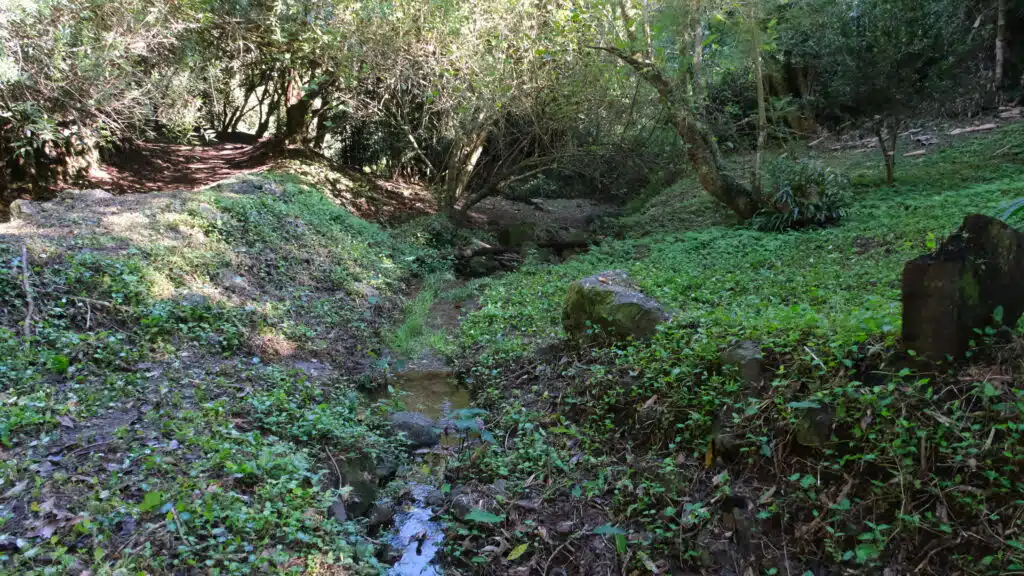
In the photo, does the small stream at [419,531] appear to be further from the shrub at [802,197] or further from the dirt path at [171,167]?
the dirt path at [171,167]

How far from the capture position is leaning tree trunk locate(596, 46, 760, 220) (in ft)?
37.8

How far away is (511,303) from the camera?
889 centimetres

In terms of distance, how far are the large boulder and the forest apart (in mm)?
17

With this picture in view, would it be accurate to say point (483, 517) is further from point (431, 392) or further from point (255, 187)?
point (255, 187)

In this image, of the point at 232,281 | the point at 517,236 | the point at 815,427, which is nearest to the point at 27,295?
the point at 232,281

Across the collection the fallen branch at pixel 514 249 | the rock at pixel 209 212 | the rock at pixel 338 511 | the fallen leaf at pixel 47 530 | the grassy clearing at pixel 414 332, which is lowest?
the rock at pixel 338 511

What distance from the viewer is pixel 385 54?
458 inches

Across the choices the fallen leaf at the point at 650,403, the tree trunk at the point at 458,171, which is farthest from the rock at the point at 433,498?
the tree trunk at the point at 458,171

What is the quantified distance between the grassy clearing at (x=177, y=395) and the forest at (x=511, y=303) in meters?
0.03

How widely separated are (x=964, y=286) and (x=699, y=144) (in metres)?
9.37

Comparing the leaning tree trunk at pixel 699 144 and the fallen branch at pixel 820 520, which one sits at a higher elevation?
the leaning tree trunk at pixel 699 144

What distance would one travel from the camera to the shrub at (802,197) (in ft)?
33.9

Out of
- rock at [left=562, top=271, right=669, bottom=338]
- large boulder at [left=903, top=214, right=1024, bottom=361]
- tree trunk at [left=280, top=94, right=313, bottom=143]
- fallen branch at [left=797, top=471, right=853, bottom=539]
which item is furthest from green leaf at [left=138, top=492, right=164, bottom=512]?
tree trunk at [left=280, top=94, right=313, bottom=143]

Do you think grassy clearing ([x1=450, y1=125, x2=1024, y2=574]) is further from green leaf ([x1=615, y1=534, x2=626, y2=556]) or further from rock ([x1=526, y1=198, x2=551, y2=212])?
rock ([x1=526, y1=198, x2=551, y2=212])
